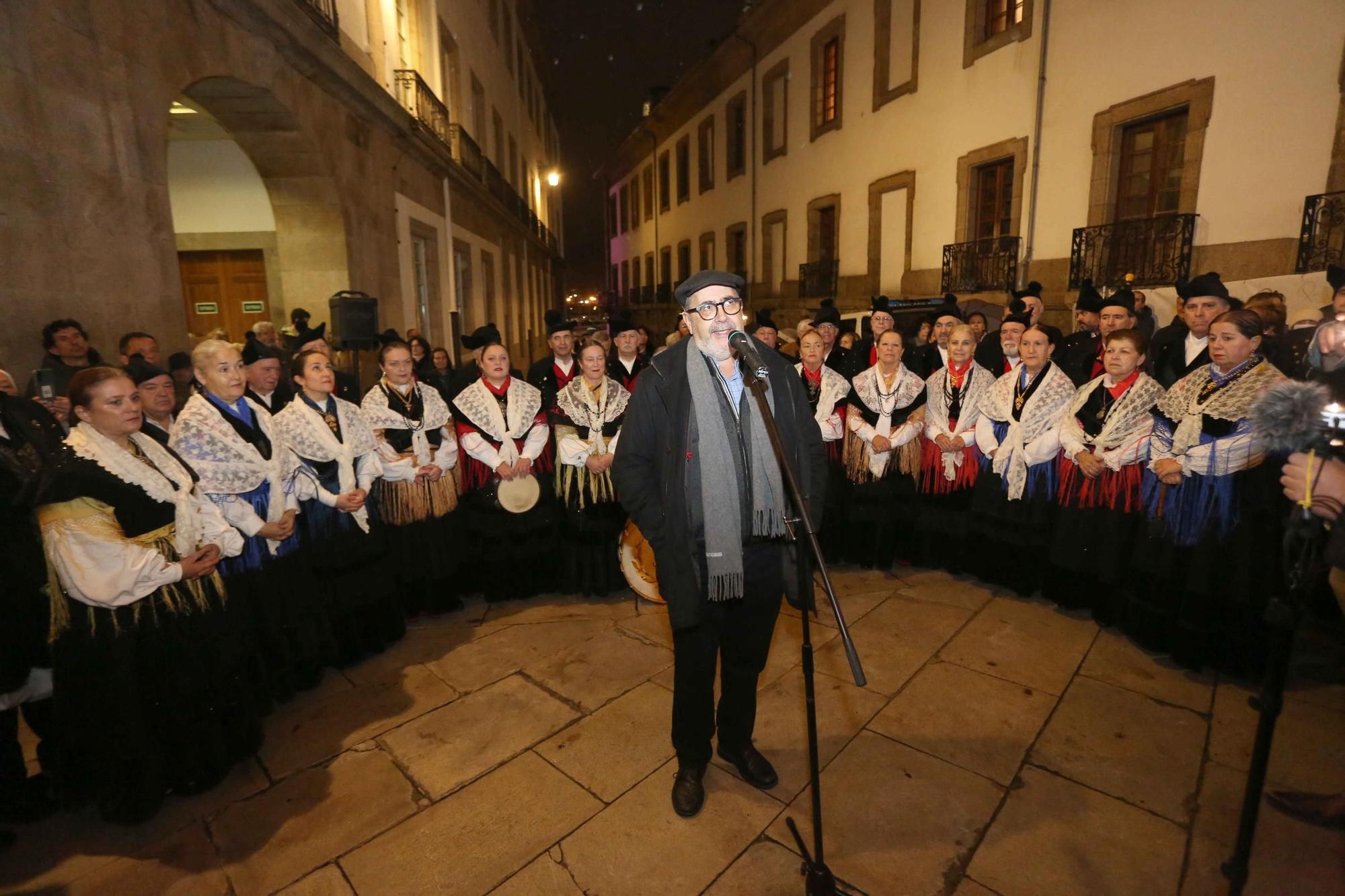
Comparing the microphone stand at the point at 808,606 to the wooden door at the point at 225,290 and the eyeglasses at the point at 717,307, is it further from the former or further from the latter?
the wooden door at the point at 225,290

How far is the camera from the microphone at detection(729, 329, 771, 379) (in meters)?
2.00

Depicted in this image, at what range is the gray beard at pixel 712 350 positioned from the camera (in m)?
2.50

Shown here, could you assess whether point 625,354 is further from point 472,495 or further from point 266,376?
point 266,376

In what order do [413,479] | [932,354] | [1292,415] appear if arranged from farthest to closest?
[932,354]
[413,479]
[1292,415]

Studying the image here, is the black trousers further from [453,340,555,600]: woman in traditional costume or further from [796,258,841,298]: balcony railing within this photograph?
[796,258,841,298]: balcony railing

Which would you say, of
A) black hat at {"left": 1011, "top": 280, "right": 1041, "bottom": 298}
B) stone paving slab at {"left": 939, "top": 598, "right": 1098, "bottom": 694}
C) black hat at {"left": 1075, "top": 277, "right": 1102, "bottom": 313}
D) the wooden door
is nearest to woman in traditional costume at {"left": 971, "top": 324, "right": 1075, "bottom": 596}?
stone paving slab at {"left": 939, "top": 598, "right": 1098, "bottom": 694}

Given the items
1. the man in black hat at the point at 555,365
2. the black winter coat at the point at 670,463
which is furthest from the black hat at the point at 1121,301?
the man in black hat at the point at 555,365

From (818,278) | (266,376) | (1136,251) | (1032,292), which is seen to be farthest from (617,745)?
(818,278)

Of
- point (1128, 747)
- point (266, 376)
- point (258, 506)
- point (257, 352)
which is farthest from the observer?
point (257, 352)

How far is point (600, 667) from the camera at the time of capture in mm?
3844

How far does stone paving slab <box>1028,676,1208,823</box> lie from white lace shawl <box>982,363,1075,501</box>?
152 cm

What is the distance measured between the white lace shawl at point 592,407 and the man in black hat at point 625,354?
483 mm

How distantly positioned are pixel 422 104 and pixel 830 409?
10.9 meters

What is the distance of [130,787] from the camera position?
2727 mm
